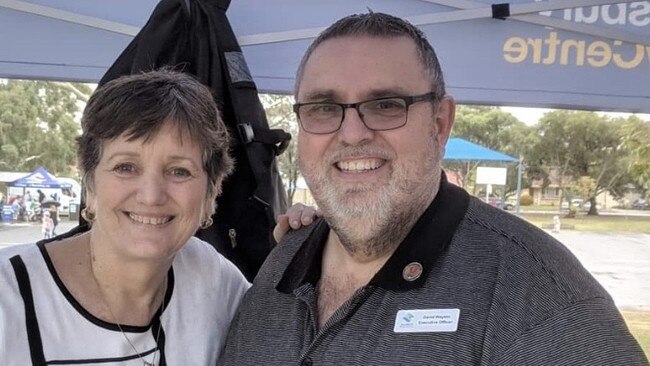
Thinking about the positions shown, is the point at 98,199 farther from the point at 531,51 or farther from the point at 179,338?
the point at 531,51

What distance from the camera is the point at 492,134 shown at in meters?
3.36

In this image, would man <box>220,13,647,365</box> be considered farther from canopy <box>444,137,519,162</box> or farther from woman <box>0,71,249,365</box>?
canopy <box>444,137,519,162</box>

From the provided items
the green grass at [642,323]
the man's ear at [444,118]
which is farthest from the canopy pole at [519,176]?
the man's ear at [444,118]

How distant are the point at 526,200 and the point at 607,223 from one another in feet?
1.54

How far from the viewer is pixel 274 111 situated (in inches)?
102

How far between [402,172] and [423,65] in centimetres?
26

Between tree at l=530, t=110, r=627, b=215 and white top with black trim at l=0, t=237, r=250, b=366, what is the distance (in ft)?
6.20

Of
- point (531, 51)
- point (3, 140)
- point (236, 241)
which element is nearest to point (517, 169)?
point (531, 51)

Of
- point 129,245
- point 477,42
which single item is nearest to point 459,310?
point 129,245

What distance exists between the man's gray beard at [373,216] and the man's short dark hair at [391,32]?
26 centimetres

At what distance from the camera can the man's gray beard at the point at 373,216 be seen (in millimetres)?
1413

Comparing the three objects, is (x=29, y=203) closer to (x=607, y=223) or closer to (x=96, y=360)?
(x=96, y=360)

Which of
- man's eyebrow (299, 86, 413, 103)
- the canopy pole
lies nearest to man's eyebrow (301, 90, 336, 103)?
Result: man's eyebrow (299, 86, 413, 103)

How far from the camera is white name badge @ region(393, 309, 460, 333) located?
3.98 ft
